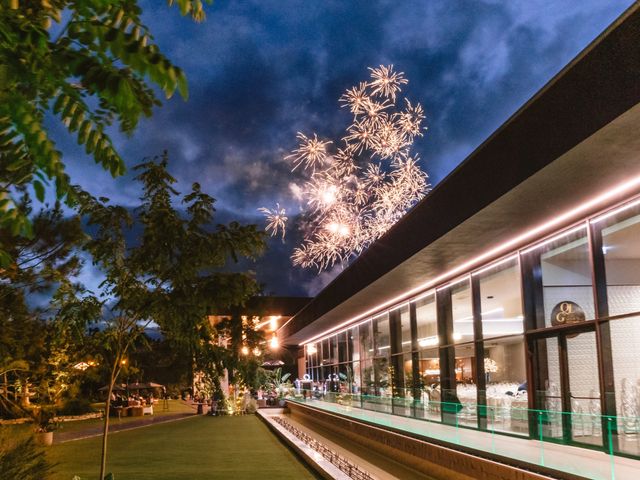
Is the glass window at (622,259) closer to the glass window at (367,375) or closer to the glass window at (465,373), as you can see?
the glass window at (465,373)

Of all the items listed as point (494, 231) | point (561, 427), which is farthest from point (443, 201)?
point (561, 427)

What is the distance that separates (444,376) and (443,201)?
26.3ft

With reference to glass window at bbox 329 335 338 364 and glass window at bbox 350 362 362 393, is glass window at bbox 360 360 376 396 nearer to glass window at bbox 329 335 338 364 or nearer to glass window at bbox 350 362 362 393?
glass window at bbox 350 362 362 393

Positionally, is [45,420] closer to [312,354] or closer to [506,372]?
[506,372]

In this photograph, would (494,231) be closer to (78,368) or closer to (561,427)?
(561,427)

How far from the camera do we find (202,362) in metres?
9.39

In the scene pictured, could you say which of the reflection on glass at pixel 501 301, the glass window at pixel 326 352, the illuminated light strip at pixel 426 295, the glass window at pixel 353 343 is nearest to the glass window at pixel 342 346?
the glass window at pixel 353 343

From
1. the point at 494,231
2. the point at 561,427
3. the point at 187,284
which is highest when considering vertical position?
the point at 494,231

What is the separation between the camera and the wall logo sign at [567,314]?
12180mm

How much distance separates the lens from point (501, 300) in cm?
1552

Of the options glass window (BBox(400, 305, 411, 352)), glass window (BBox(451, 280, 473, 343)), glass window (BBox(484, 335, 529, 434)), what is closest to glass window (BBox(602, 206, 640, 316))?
glass window (BBox(484, 335, 529, 434))

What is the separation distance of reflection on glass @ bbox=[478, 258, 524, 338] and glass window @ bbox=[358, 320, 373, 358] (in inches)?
498

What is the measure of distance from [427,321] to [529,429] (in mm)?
11609

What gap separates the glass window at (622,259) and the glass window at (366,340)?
18023 mm
